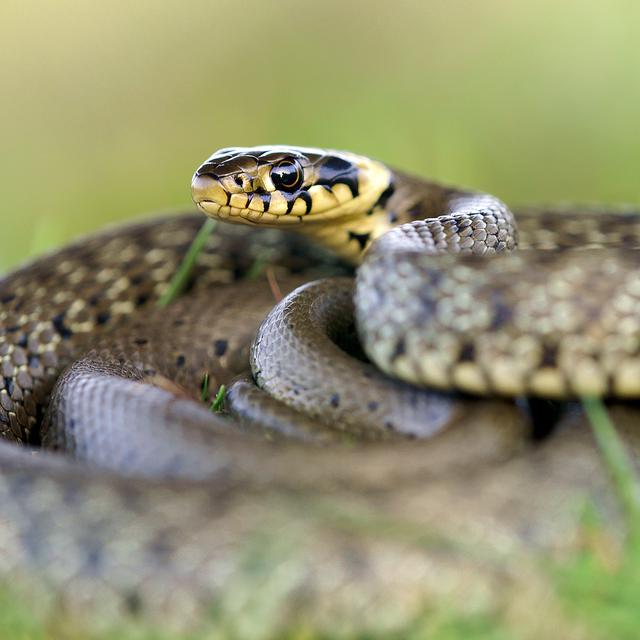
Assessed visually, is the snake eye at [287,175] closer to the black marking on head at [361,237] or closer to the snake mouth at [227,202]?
the snake mouth at [227,202]

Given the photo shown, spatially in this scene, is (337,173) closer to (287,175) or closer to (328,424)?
(287,175)

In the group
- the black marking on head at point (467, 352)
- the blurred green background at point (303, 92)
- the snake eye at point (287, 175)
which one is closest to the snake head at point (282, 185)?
the snake eye at point (287, 175)

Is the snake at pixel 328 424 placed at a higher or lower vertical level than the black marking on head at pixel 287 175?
lower

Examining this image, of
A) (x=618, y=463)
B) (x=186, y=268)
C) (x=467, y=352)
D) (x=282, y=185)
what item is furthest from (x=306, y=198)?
(x=618, y=463)

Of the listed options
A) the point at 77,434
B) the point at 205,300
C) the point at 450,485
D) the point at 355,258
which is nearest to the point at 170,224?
the point at 205,300

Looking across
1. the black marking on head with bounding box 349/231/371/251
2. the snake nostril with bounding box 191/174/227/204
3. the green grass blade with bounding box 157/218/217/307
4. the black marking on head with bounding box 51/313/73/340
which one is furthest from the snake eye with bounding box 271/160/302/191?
the black marking on head with bounding box 51/313/73/340

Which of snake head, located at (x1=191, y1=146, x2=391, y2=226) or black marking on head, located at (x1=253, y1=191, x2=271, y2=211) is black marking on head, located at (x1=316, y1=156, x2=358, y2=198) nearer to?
snake head, located at (x1=191, y1=146, x2=391, y2=226)
